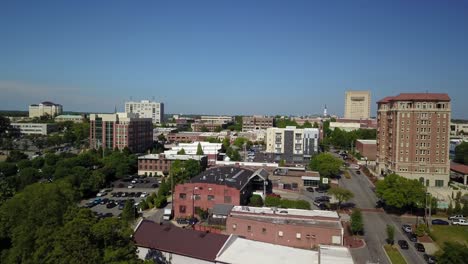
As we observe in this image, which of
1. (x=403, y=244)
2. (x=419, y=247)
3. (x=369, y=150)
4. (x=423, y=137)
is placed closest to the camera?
(x=419, y=247)

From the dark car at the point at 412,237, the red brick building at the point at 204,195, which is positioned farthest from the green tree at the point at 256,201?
the dark car at the point at 412,237

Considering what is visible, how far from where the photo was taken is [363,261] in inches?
795

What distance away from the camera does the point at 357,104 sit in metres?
144

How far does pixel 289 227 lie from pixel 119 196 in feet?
67.8

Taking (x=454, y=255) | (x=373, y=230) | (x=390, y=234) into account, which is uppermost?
(x=454, y=255)

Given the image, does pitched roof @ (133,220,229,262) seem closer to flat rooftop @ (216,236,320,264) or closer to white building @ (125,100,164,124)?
Result: flat rooftop @ (216,236,320,264)

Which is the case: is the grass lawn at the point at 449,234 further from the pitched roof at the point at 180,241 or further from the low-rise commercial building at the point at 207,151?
the low-rise commercial building at the point at 207,151

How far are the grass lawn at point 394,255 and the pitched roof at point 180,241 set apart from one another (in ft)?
33.1

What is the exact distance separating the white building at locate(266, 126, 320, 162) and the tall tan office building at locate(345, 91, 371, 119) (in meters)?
95.9

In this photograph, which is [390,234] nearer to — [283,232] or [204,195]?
[283,232]

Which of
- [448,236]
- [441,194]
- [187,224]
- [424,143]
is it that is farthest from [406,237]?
[424,143]

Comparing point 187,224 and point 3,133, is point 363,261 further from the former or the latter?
point 3,133

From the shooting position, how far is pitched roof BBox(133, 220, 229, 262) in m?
17.3

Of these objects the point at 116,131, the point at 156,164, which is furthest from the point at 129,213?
the point at 116,131
